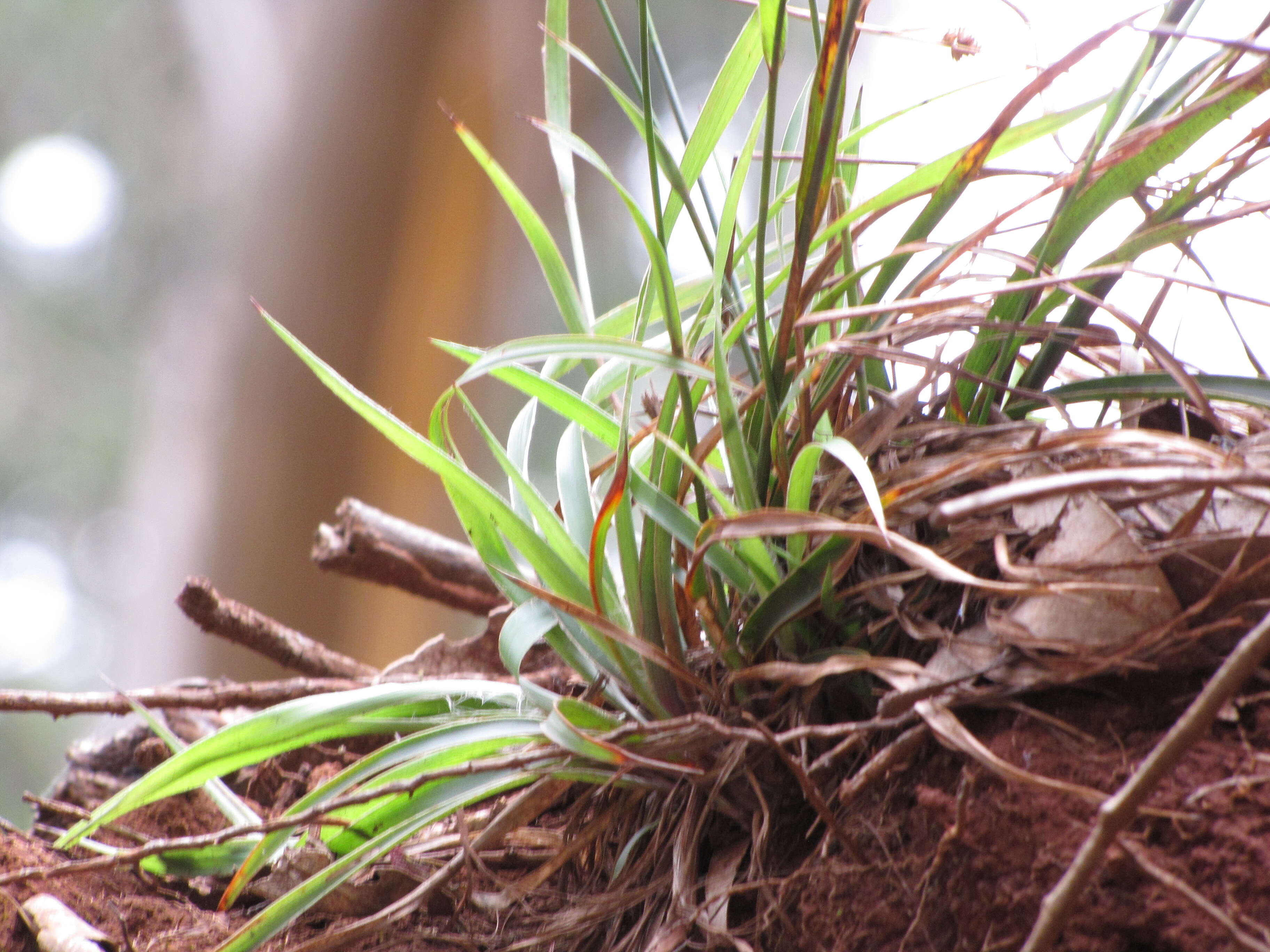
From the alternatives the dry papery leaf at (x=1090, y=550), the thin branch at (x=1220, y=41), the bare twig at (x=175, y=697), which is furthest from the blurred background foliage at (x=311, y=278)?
the thin branch at (x=1220, y=41)

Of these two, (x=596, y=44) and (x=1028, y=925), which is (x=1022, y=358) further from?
(x=596, y=44)

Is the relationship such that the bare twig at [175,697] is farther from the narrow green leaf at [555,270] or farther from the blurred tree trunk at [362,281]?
the blurred tree trunk at [362,281]

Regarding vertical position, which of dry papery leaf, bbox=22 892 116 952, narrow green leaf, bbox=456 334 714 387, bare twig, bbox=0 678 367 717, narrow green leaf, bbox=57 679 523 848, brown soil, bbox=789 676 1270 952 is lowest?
dry papery leaf, bbox=22 892 116 952

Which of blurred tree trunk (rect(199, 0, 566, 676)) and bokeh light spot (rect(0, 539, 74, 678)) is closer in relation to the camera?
blurred tree trunk (rect(199, 0, 566, 676))

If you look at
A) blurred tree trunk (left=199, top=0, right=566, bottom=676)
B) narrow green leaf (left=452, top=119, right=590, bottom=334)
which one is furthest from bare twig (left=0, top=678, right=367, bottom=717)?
blurred tree trunk (left=199, top=0, right=566, bottom=676)

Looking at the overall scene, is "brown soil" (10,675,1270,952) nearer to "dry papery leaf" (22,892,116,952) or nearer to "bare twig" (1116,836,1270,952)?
"bare twig" (1116,836,1270,952)

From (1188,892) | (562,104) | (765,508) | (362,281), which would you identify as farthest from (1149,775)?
(362,281)

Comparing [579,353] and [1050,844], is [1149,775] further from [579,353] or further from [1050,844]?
[579,353]
